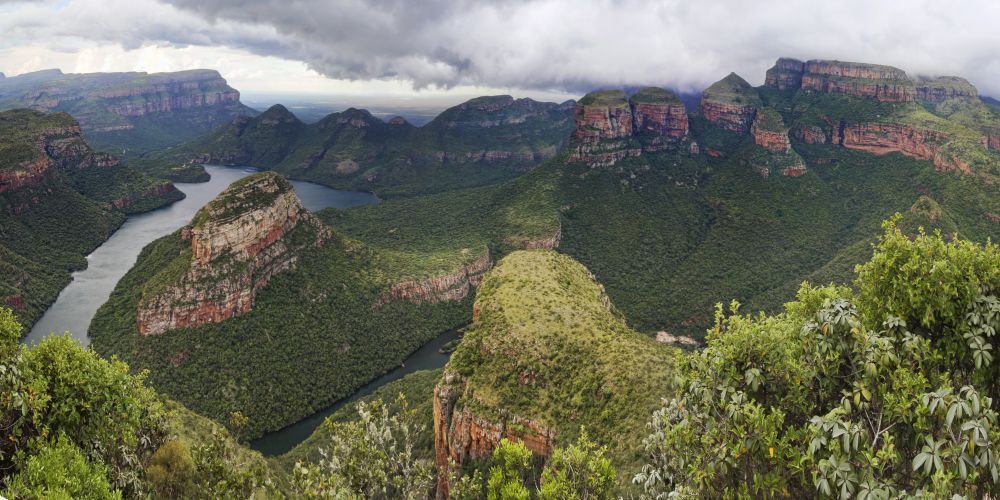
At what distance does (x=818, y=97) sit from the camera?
19812 centimetres

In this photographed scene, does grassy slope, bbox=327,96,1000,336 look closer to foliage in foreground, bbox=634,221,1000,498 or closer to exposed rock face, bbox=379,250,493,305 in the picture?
exposed rock face, bbox=379,250,493,305

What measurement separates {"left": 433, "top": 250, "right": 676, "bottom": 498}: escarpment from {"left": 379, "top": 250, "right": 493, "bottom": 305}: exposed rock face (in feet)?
199

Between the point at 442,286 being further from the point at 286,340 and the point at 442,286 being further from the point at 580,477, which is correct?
the point at 580,477

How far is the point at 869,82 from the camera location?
179750 millimetres

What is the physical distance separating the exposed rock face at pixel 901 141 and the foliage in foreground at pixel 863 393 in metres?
147

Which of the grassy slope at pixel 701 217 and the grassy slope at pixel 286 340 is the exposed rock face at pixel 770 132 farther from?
the grassy slope at pixel 286 340

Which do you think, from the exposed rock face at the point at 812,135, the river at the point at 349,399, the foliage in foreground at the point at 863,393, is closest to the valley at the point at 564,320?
the foliage in foreground at the point at 863,393

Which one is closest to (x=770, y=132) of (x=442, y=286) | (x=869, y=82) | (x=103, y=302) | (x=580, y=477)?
(x=869, y=82)

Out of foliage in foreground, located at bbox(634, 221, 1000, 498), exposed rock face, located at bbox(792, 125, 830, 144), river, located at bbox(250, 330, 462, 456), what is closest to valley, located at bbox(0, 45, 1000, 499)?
foliage in foreground, located at bbox(634, 221, 1000, 498)

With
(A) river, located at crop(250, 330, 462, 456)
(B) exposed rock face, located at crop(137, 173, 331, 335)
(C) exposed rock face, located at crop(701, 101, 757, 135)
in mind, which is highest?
(C) exposed rock face, located at crop(701, 101, 757, 135)

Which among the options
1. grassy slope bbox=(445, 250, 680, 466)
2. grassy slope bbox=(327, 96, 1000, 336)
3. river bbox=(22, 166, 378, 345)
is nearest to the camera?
grassy slope bbox=(445, 250, 680, 466)

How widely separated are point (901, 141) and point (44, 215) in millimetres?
265835

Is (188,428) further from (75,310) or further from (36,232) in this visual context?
(36,232)

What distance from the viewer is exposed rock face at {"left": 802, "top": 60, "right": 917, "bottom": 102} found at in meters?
172
